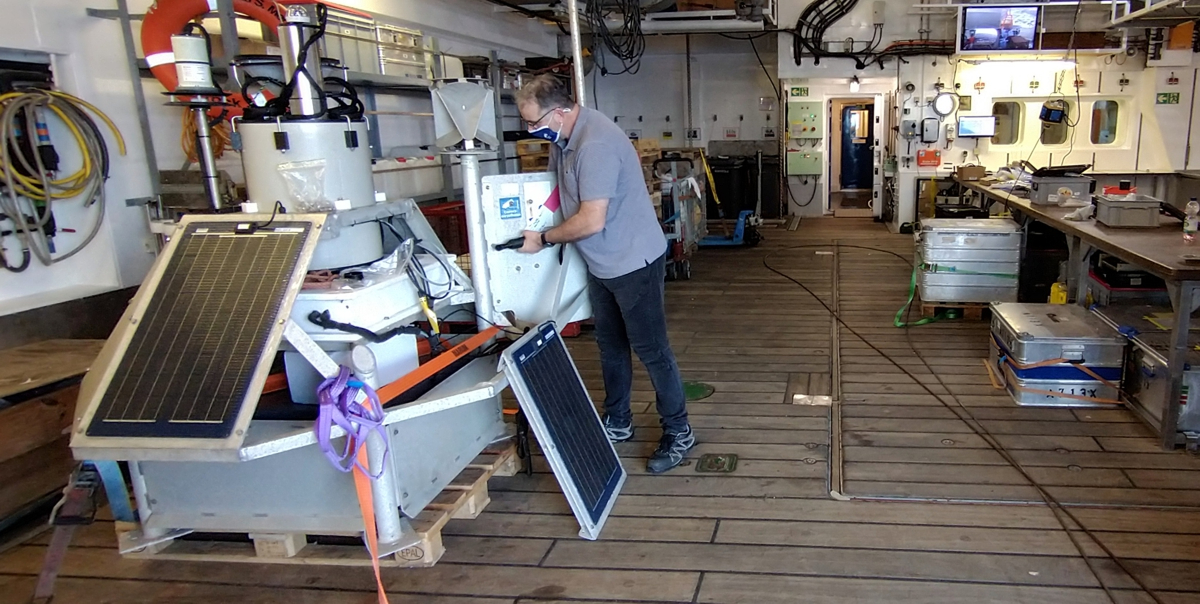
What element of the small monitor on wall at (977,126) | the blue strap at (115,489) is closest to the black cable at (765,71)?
the small monitor on wall at (977,126)

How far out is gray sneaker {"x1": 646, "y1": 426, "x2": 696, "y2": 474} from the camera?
3254 mm

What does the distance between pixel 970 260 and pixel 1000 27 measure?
487 centimetres

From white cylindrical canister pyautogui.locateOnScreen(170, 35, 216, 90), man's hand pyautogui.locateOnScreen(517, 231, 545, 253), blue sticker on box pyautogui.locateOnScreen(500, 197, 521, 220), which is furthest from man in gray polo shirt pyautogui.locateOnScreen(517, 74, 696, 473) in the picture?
white cylindrical canister pyautogui.locateOnScreen(170, 35, 216, 90)

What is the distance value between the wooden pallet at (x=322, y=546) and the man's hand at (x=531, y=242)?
0.89 meters

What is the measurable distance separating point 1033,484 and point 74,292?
184 inches

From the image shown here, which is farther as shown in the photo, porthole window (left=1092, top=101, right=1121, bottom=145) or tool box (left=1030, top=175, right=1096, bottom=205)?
porthole window (left=1092, top=101, right=1121, bottom=145)

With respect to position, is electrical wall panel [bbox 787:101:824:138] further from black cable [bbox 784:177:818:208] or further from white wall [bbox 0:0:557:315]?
white wall [bbox 0:0:557:315]

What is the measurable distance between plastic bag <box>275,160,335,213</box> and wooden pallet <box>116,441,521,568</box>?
1.08 meters

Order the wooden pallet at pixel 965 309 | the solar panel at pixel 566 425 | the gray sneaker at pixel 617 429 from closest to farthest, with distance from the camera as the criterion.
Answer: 1. the solar panel at pixel 566 425
2. the gray sneaker at pixel 617 429
3. the wooden pallet at pixel 965 309

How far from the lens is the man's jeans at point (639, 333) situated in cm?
311

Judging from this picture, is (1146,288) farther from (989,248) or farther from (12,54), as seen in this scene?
(12,54)

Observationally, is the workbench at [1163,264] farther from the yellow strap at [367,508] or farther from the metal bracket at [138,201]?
the metal bracket at [138,201]

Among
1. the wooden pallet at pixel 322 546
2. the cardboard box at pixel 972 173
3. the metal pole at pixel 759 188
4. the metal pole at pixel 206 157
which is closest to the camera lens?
the wooden pallet at pixel 322 546

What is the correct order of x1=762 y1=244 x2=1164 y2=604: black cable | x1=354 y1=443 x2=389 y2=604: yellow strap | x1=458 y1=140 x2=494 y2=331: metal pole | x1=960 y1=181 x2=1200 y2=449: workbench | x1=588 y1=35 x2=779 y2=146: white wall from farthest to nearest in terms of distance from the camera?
x1=588 y1=35 x2=779 y2=146: white wall
x1=960 y1=181 x2=1200 y2=449: workbench
x1=458 y1=140 x2=494 y2=331: metal pole
x1=762 y1=244 x2=1164 y2=604: black cable
x1=354 y1=443 x2=389 y2=604: yellow strap
